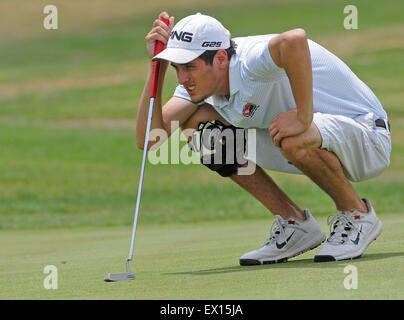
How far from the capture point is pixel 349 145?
4.52 metres

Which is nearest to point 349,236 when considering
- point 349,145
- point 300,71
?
point 349,145

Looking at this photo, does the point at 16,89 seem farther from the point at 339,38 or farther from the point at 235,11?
the point at 235,11

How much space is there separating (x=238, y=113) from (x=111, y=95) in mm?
19998

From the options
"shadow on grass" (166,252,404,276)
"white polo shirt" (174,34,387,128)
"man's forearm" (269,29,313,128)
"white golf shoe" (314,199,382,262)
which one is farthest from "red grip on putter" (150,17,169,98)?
"white golf shoe" (314,199,382,262)

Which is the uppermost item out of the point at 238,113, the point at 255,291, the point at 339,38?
the point at 339,38

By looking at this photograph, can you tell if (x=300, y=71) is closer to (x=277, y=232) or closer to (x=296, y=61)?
(x=296, y=61)

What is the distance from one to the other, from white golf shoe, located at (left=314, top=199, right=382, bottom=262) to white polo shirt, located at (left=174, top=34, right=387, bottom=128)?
1.79ft

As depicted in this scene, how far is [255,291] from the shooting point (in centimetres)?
341

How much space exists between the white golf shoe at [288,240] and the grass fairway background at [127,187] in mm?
146

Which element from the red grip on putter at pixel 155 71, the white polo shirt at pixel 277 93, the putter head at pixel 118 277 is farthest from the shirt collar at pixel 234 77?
the putter head at pixel 118 277

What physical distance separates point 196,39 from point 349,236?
1.28 meters

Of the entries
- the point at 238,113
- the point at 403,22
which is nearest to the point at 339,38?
the point at 403,22
